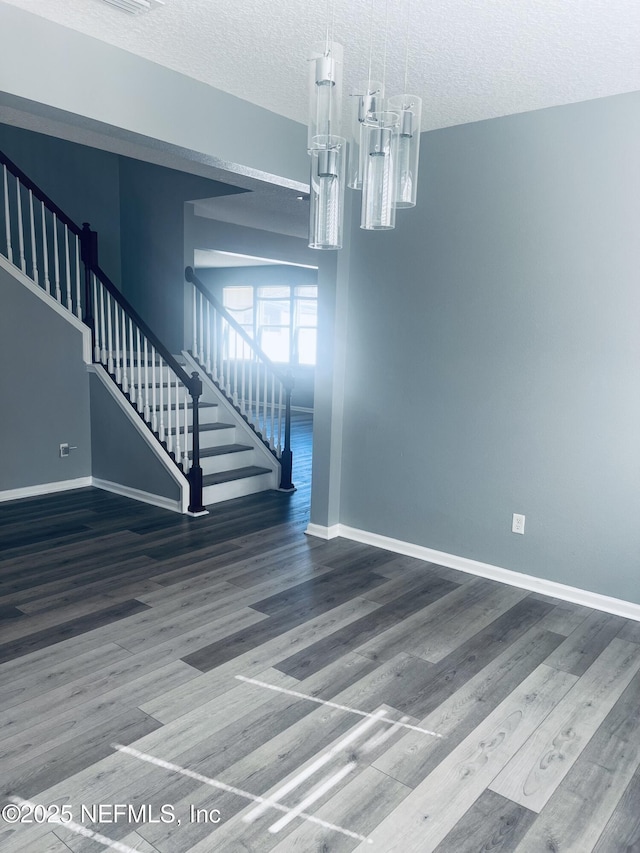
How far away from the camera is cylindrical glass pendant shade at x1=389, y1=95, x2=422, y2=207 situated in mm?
1745

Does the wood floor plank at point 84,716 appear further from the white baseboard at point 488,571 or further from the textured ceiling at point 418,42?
the textured ceiling at point 418,42

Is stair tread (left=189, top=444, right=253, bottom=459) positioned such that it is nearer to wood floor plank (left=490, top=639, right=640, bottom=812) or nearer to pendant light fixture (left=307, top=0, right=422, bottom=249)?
wood floor plank (left=490, top=639, right=640, bottom=812)

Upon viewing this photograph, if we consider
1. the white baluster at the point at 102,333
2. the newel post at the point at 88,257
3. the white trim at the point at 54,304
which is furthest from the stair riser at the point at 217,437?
the newel post at the point at 88,257

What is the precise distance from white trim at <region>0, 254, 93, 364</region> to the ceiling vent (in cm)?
332

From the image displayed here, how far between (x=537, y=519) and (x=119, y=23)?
3269mm

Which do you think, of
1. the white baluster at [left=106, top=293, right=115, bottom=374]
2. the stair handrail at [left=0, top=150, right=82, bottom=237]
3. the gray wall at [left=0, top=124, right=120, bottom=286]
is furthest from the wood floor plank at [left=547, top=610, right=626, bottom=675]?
the gray wall at [left=0, top=124, right=120, bottom=286]

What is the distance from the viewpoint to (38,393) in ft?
18.1

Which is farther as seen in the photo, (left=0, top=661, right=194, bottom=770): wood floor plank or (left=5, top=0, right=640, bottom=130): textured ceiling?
(left=5, top=0, right=640, bottom=130): textured ceiling

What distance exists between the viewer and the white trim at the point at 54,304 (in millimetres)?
5281

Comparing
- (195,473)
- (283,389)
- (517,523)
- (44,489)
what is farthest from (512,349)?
(44,489)

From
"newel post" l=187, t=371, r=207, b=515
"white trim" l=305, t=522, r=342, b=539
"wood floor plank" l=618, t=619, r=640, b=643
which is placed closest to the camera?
"wood floor plank" l=618, t=619, r=640, b=643

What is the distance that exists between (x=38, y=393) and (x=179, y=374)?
4.46 ft

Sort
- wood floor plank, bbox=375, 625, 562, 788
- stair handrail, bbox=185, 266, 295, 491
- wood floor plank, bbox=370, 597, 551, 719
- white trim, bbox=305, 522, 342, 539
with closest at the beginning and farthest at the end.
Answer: wood floor plank, bbox=375, 625, 562, 788 < wood floor plank, bbox=370, 597, 551, 719 < white trim, bbox=305, 522, 342, 539 < stair handrail, bbox=185, 266, 295, 491

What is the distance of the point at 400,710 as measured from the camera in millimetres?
2498
